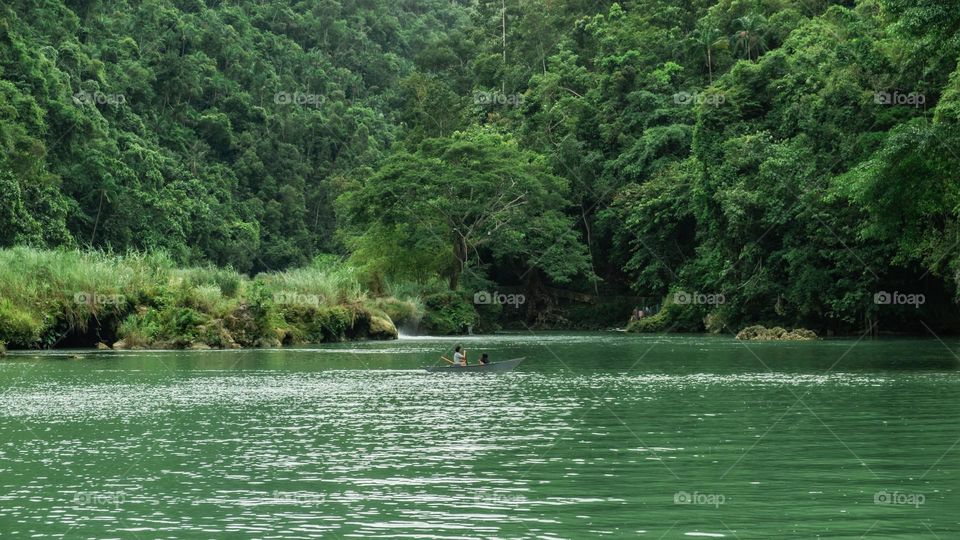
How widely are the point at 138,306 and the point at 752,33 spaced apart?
4089 centimetres

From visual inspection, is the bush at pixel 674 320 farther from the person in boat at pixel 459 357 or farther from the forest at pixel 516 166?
the person in boat at pixel 459 357

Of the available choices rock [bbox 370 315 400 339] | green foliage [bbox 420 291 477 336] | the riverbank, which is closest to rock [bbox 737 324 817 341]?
green foliage [bbox 420 291 477 336]

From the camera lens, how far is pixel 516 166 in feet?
225

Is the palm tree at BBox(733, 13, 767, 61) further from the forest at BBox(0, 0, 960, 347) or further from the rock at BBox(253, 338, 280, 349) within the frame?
the rock at BBox(253, 338, 280, 349)

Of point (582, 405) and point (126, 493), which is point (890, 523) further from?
point (582, 405)

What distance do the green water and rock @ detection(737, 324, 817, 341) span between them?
65.3 feet

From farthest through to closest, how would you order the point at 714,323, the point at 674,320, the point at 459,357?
the point at 674,320 < the point at 714,323 < the point at 459,357

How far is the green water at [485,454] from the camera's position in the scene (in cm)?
1188

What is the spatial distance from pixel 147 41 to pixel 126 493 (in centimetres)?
9734

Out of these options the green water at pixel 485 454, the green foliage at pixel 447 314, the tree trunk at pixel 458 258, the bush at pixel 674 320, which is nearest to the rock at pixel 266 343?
the green foliage at pixel 447 314

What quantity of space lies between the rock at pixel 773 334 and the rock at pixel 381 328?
658 inches

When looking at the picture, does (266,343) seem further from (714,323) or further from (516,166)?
(516,166)

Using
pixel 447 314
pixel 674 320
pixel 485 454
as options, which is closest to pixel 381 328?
pixel 447 314

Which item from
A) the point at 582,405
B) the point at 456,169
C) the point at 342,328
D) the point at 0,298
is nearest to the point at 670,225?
the point at 456,169
